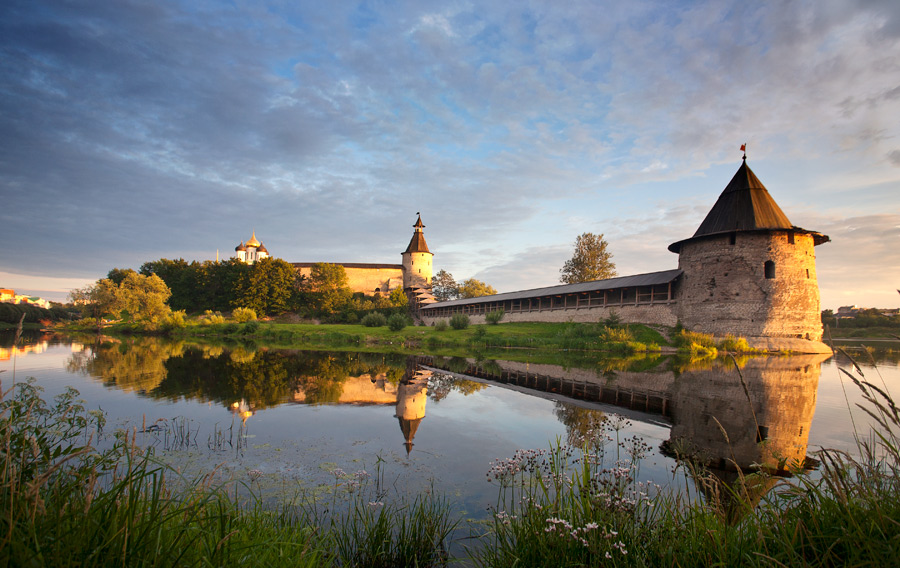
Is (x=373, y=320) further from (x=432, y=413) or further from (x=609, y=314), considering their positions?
(x=432, y=413)

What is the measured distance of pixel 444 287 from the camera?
86250 mm

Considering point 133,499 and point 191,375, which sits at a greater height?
point 133,499

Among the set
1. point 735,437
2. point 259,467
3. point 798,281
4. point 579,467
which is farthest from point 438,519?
point 798,281

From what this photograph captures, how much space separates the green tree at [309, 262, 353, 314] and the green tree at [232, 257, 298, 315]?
3.47m

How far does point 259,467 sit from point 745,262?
28.8 m

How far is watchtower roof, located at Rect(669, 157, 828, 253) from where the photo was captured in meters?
26.5

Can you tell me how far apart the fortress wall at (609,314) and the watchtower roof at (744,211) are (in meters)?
4.68

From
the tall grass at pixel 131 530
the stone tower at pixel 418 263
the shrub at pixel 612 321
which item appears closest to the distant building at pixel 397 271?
the stone tower at pixel 418 263

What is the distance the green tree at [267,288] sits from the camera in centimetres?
5772

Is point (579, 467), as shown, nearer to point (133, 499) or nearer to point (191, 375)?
point (133, 499)

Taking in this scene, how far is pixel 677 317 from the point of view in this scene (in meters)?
27.9

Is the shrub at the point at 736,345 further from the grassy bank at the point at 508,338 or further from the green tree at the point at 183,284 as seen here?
the green tree at the point at 183,284

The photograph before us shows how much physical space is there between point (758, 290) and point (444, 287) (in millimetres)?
63127

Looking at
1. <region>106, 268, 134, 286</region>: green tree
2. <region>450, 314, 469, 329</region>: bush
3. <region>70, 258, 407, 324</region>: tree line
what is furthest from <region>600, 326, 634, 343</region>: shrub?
<region>106, 268, 134, 286</region>: green tree
